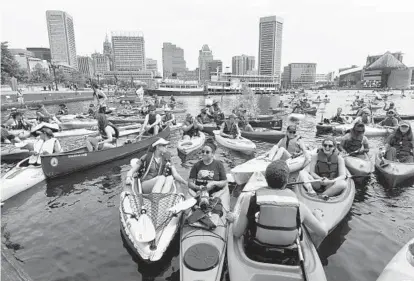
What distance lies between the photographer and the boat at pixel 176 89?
80562mm

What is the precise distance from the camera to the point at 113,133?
1221 centimetres

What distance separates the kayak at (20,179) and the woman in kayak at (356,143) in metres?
12.0

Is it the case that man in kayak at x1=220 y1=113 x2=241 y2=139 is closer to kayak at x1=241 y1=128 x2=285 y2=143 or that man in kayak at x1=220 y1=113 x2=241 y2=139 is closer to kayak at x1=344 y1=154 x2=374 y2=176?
kayak at x1=241 y1=128 x2=285 y2=143

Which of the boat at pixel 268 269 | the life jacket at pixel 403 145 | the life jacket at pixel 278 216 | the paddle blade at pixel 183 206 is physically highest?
the life jacket at pixel 278 216

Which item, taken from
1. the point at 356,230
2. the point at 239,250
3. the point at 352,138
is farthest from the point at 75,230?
the point at 352,138

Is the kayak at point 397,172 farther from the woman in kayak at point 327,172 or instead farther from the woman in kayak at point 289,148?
the woman in kayak at point 327,172

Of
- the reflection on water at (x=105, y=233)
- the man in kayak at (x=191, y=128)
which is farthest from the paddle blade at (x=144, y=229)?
the man in kayak at (x=191, y=128)

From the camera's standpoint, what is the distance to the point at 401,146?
9930 mm

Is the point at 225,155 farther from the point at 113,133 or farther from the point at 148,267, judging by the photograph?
the point at 148,267

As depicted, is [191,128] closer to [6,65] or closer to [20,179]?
[20,179]

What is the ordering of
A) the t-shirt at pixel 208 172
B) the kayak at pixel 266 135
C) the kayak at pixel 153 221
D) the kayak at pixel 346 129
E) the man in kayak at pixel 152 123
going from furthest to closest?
1. the kayak at pixel 346 129
2. the kayak at pixel 266 135
3. the man in kayak at pixel 152 123
4. the t-shirt at pixel 208 172
5. the kayak at pixel 153 221

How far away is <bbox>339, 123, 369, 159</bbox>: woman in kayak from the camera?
950 cm

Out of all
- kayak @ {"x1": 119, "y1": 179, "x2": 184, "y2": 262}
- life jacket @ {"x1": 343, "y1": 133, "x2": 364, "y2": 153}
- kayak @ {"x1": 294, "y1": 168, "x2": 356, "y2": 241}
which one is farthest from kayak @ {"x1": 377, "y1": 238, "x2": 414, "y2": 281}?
life jacket @ {"x1": 343, "y1": 133, "x2": 364, "y2": 153}

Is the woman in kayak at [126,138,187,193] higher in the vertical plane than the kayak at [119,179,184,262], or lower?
higher
